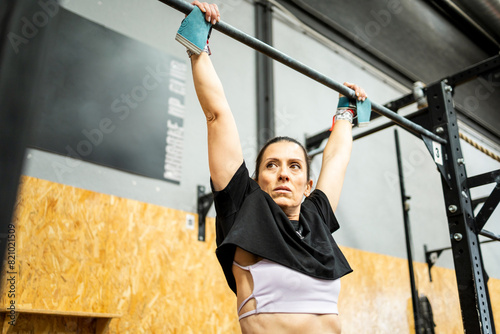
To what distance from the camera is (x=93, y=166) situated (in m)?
2.82

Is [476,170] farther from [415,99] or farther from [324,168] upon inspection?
[324,168]

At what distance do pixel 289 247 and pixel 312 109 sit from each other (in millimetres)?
3241

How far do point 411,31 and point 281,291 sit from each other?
4.71 metres

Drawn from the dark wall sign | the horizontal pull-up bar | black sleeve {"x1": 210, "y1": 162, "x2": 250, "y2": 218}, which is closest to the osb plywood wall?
the dark wall sign

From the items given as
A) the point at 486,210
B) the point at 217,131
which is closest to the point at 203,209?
the point at 486,210

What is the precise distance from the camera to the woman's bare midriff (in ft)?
4.21

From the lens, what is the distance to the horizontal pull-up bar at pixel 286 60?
1.59 metres

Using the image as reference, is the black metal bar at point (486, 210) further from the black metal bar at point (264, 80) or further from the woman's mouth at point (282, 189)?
the black metal bar at point (264, 80)

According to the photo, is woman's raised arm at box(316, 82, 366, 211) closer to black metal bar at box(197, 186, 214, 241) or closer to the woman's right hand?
the woman's right hand

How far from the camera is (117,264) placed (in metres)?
2.71

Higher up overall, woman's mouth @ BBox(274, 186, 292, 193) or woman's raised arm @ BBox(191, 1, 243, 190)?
woman's raised arm @ BBox(191, 1, 243, 190)

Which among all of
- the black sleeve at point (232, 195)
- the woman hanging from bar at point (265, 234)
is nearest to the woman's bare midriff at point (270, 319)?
the woman hanging from bar at point (265, 234)

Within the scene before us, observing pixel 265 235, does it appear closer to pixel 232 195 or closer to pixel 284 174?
pixel 232 195

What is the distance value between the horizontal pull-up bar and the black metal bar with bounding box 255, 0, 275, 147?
1.61 metres
